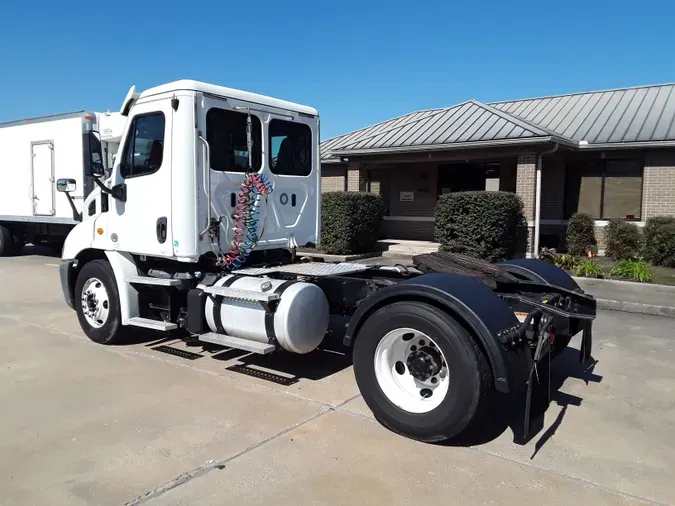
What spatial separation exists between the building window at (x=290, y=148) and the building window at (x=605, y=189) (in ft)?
39.7

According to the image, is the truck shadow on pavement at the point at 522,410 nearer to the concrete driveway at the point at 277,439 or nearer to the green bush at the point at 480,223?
the concrete driveway at the point at 277,439

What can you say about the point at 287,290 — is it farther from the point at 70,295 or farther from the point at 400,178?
the point at 400,178

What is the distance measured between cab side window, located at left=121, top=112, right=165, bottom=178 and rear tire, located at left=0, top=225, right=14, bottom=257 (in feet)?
40.0

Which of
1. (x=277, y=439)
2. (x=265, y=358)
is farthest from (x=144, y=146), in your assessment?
(x=277, y=439)

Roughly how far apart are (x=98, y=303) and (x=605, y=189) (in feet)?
47.0

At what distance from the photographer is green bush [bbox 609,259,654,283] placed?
452 inches

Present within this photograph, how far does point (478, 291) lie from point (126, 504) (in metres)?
2.75

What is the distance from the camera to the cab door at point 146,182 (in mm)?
6027

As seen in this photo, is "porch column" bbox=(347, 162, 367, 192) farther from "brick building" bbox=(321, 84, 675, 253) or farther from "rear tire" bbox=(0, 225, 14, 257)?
"rear tire" bbox=(0, 225, 14, 257)

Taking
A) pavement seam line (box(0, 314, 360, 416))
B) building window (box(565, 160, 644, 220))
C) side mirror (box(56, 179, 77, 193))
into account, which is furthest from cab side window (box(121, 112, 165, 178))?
building window (box(565, 160, 644, 220))

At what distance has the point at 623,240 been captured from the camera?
15.0 metres

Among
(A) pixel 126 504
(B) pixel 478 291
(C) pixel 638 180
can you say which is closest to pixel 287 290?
(B) pixel 478 291

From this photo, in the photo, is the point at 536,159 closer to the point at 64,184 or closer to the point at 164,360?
the point at 164,360

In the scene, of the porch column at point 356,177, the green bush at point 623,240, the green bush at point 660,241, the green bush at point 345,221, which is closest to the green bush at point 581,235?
the green bush at point 623,240
